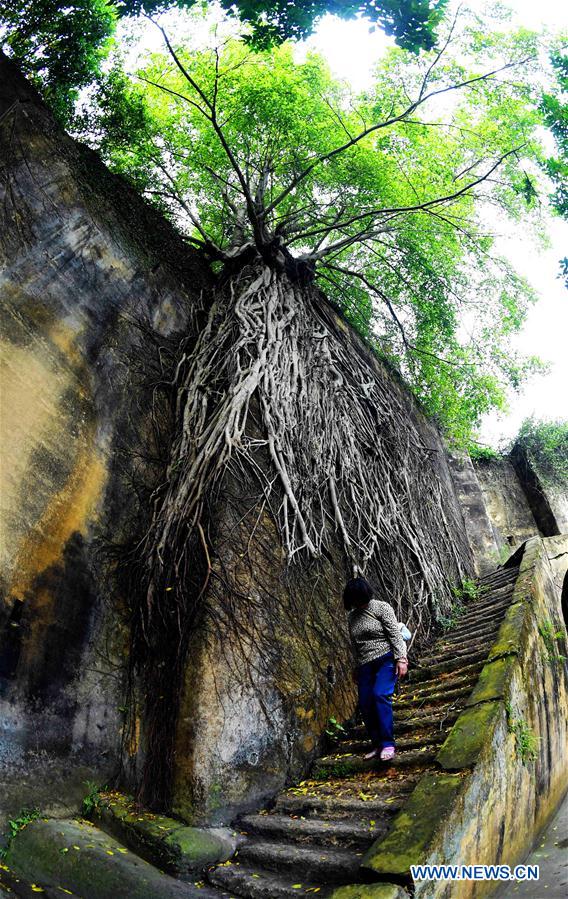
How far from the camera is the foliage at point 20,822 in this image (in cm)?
308

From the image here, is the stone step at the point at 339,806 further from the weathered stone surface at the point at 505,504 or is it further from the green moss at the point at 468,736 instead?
the weathered stone surface at the point at 505,504

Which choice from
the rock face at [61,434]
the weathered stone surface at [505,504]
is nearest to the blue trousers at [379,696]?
the rock face at [61,434]

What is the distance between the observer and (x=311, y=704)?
12.9 ft

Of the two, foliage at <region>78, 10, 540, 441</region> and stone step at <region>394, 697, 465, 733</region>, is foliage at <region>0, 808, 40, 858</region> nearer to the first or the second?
stone step at <region>394, 697, 465, 733</region>

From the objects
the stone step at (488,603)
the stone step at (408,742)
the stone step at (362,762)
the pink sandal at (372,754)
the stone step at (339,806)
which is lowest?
the stone step at (339,806)

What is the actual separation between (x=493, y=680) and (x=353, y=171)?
19.1ft

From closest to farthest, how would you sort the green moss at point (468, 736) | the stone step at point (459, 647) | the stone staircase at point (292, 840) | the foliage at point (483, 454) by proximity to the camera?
the stone staircase at point (292, 840), the green moss at point (468, 736), the stone step at point (459, 647), the foliage at point (483, 454)

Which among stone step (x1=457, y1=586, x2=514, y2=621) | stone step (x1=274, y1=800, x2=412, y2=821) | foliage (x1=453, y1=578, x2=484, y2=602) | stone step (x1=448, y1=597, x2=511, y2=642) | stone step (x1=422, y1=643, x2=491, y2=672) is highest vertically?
foliage (x1=453, y1=578, x2=484, y2=602)

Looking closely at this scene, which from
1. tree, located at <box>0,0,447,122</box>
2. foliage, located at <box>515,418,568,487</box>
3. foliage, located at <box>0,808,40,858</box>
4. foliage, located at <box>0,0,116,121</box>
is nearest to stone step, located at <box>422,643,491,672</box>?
foliage, located at <box>0,808,40,858</box>

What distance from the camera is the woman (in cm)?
340

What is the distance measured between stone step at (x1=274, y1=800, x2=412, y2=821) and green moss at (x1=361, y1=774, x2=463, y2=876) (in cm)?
22

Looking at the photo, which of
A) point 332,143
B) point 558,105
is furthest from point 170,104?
point 558,105

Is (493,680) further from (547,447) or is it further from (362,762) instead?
(547,447)

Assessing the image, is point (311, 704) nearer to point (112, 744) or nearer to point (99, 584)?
point (112, 744)
